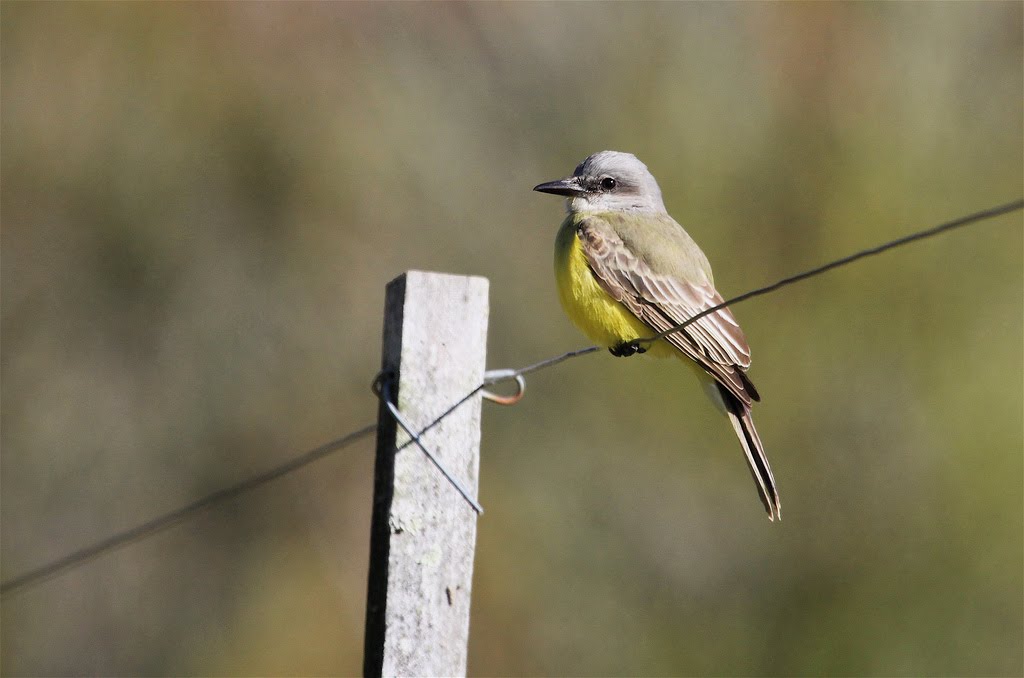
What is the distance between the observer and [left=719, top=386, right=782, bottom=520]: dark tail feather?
13.9 ft

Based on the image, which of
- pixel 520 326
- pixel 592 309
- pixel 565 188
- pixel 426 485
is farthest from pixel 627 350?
pixel 520 326

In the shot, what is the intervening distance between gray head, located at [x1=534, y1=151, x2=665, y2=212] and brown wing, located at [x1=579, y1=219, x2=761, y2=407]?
38cm

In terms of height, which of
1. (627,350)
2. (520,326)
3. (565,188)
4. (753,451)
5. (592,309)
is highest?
(520,326)

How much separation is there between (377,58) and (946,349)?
5118 mm

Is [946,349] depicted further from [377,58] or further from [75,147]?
[75,147]

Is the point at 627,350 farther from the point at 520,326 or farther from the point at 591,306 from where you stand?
the point at 520,326

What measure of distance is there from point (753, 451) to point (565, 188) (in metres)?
1.46

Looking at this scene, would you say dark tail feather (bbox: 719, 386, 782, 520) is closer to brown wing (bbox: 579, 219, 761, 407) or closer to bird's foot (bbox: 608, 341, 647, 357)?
brown wing (bbox: 579, 219, 761, 407)

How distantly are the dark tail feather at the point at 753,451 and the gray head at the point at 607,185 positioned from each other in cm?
108

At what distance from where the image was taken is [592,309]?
15.3 feet

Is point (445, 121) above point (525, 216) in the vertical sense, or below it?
above

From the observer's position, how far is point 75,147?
959cm

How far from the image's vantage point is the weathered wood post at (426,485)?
121 inches

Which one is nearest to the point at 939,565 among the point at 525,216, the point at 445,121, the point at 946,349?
the point at 946,349
